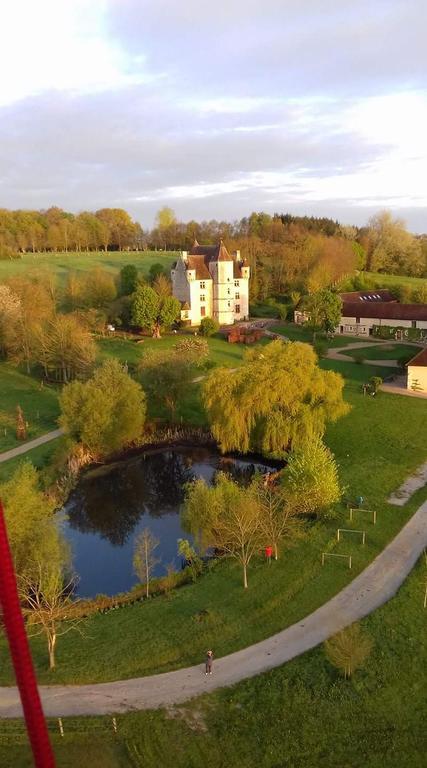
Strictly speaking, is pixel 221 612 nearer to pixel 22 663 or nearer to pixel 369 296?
pixel 22 663

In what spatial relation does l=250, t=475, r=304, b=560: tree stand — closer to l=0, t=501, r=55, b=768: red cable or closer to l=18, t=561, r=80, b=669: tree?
l=18, t=561, r=80, b=669: tree

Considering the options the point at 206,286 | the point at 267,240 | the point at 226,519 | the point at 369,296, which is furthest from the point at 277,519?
the point at 267,240

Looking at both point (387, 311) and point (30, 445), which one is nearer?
point (30, 445)

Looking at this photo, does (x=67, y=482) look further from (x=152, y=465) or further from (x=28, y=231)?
(x=28, y=231)

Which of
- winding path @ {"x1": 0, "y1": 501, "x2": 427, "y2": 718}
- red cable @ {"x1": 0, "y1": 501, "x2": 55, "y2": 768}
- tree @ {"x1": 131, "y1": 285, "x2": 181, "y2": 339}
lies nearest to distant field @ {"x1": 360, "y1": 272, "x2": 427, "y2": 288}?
tree @ {"x1": 131, "y1": 285, "x2": 181, "y2": 339}

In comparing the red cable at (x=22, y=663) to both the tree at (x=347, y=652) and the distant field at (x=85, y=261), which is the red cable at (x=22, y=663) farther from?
the distant field at (x=85, y=261)

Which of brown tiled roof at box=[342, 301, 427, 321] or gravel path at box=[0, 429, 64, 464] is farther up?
brown tiled roof at box=[342, 301, 427, 321]
